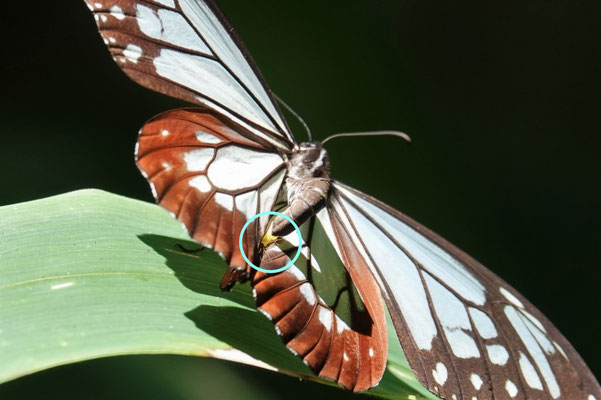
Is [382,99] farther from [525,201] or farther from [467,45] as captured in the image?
[525,201]

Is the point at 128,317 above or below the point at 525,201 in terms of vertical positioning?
above

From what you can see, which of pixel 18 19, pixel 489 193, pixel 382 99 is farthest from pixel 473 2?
pixel 18 19

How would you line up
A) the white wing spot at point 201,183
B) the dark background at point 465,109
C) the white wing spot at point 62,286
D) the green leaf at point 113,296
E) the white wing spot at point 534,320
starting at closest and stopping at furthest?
the green leaf at point 113,296, the white wing spot at point 62,286, the white wing spot at point 201,183, the white wing spot at point 534,320, the dark background at point 465,109

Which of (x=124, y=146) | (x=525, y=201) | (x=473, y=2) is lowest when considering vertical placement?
(x=525, y=201)

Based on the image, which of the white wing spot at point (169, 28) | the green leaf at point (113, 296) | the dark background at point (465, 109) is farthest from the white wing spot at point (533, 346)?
the dark background at point (465, 109)

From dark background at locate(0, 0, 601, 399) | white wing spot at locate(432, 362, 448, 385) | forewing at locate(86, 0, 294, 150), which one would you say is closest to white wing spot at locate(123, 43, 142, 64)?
forewing at locate(86, 0, 294, 150)

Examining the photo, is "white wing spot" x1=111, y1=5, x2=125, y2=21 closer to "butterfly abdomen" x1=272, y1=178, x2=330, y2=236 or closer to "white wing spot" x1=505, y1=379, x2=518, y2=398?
"butterfly abdomen" x1=272, y1=178, x2=330, y2=236

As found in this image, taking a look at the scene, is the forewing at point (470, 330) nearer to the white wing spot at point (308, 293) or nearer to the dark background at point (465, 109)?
the white wing spot at point (308, 293)

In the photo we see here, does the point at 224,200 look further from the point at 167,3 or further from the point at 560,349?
the point at 560,349
